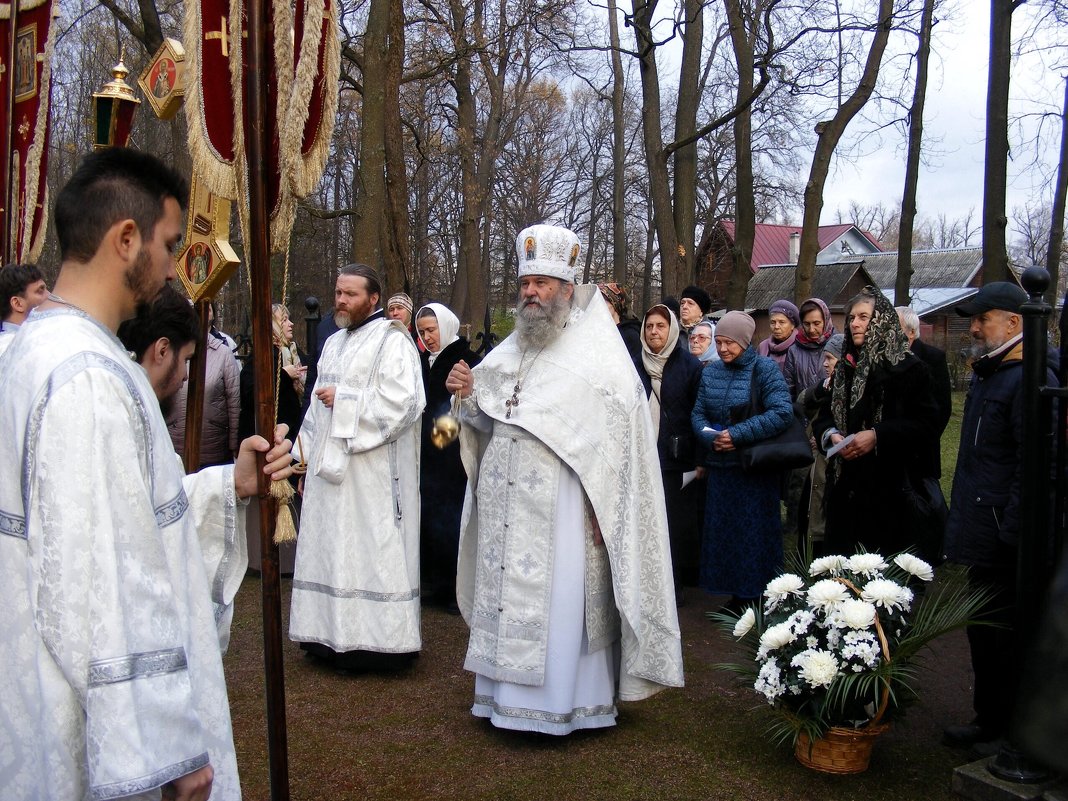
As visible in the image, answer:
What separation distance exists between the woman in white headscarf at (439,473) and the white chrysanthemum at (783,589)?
2959 millimetres

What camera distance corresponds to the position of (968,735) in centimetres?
425

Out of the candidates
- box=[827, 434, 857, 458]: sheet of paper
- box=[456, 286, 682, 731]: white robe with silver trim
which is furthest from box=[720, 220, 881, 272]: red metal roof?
box=[456, 286, 682, 731]: white robe with silver trim

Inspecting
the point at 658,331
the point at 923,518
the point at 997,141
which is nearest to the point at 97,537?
the point at 923,518

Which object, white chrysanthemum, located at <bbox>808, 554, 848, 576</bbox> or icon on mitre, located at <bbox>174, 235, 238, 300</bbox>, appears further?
white chrysanthemum, located at <bbox>808, 554, 848, 576</bbox>

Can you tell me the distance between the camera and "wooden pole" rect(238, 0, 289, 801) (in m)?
2.61

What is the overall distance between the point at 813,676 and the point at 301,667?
2933 mm

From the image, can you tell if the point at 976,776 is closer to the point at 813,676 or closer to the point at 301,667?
the point at 813,676

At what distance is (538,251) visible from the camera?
4633mm

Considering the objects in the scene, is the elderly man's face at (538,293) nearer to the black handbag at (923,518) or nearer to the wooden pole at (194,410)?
the wooden pole at (194,410)

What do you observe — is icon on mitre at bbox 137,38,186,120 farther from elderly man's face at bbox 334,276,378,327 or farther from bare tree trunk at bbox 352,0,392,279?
bare tree trunk at bbox 352,0,392,279

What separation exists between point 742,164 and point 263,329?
14.5 metres

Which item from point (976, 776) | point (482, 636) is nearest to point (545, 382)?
point (482, 636)

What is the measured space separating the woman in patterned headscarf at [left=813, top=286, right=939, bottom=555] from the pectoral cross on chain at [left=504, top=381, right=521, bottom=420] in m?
2.06

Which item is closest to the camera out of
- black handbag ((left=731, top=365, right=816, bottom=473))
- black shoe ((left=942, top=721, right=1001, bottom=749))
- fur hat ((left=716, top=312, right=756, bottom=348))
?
black shoe ((left=942, top=721, right=1001, bottom=749))
